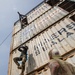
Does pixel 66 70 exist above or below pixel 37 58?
below

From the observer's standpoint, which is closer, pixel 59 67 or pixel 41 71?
pixel 59 67

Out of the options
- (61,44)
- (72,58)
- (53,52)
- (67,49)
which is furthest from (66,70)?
(61,44)

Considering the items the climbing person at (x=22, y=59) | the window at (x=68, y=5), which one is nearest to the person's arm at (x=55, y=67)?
the climbing person at (x=22, y=59)

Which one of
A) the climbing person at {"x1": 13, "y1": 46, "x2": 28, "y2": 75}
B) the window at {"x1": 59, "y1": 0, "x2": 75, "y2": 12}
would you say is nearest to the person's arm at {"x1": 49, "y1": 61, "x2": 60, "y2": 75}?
the climbing person at {"x1": 13, "y1": 46, "x2": 28, "y2": 75}

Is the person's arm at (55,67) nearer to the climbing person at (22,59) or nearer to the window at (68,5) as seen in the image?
the climbing person at (22,59)

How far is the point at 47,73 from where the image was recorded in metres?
5.75

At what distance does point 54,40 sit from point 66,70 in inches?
197

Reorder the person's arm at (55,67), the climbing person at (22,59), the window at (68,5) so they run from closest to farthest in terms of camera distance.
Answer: the person's arm at (55,67) < the climbing person at (22,59) < the window at (68,5)

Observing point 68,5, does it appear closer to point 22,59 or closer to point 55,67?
point 22,59

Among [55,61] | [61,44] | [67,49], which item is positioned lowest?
[55,61]

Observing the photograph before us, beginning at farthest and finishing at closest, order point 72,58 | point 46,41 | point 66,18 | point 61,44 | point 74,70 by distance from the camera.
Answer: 1. point 66,18
2. point 46,41
3. point 61,44
4. point 72,58
5. point 74,70

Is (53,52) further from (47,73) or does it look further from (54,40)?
(54,40)

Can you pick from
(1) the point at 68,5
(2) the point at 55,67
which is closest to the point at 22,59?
(2) the point at 55,67

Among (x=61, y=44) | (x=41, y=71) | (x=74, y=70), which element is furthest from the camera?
Result: (x=61, y=44)
